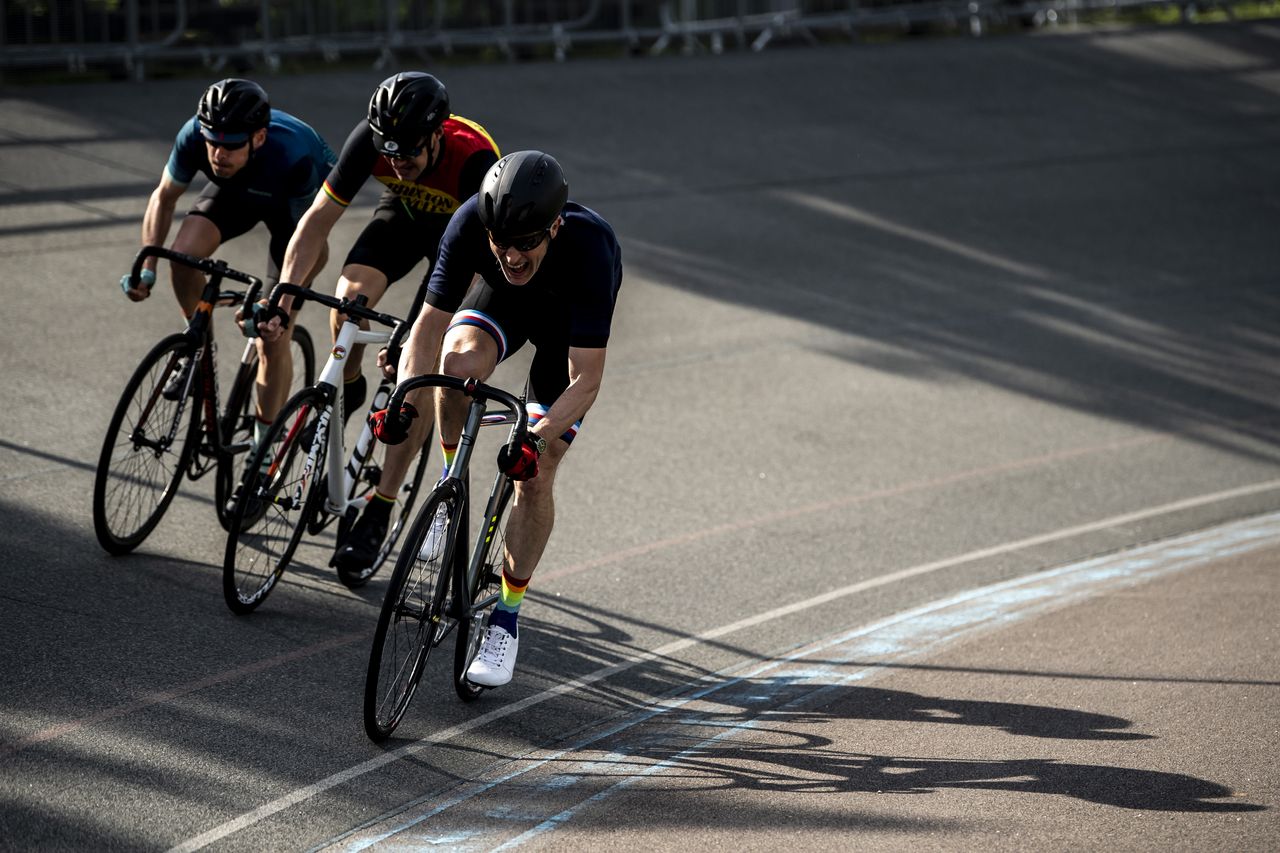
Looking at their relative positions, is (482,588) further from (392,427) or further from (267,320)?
(267,320)

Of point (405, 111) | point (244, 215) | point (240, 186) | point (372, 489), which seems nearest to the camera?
point (405, 111)

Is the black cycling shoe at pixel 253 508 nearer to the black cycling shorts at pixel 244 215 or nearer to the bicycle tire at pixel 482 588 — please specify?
the bicycle tire at pixel 482 588

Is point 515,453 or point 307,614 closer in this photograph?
point 515,453

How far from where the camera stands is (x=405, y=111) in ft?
16.6

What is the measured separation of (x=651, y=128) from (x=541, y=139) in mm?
1443

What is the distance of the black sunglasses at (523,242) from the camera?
172 inches

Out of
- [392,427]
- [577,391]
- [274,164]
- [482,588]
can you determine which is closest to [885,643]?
[482,588]

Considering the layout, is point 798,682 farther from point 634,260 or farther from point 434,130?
point 634,260

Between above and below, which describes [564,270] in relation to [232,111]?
below

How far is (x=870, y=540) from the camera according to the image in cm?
690

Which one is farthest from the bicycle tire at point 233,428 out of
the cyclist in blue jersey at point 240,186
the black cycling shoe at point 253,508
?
the black cycling shoe at point 253,508

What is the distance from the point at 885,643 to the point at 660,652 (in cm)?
97

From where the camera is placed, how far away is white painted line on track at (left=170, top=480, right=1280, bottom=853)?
155 inches

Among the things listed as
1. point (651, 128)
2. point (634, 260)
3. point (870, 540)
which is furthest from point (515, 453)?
point (651, 128)
